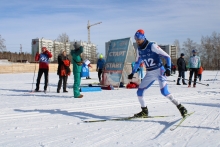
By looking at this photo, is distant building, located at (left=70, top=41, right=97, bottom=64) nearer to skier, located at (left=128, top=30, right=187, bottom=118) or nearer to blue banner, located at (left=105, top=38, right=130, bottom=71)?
blue banner, located at (left=105, top=38, right=130, bottom=71)

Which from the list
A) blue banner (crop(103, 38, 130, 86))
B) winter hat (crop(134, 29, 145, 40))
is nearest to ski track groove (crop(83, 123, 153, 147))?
winter hat (crop(134, 29, 145, 40))

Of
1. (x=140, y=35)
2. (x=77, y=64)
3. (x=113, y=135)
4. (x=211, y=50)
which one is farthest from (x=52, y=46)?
(x=113, y=135)

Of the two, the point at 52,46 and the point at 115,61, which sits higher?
the point at 52,46

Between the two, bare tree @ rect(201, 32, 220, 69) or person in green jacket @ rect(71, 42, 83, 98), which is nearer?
person in green jacket @ rect(71, 42, 83, 98)

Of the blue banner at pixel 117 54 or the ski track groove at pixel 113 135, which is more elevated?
the blue banner at pixel 117 54

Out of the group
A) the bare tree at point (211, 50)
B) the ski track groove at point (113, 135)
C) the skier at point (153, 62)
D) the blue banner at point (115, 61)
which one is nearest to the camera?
the ski track groove at point (113, 135)

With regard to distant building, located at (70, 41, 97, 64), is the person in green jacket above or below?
below

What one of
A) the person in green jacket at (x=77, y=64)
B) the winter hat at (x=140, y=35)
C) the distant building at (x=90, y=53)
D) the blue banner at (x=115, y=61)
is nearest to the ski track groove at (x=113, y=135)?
the winter hat at (x=140, y=35)

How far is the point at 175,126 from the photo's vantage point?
15.3 ft

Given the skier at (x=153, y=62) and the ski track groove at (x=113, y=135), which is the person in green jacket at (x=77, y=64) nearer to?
the skier at (x=153, y=62)

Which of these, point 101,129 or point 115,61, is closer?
point 101,129

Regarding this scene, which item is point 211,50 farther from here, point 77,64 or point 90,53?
point 77,64

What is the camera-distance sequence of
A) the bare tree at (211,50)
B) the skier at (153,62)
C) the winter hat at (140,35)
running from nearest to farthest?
the skier at (153,62) < the winter hat at (140,35) < the bare tree at (211,50)

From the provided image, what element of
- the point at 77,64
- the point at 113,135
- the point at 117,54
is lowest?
the point at 113,135
